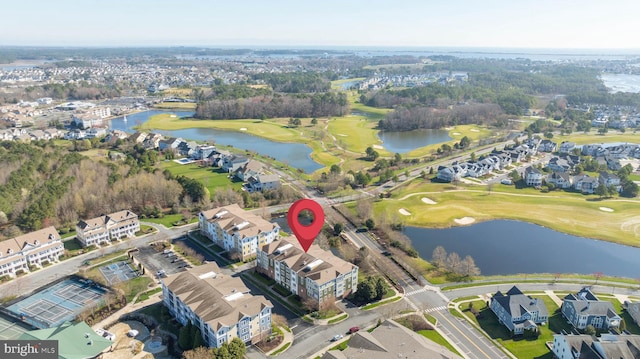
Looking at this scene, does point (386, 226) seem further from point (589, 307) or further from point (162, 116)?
point (162, 116)

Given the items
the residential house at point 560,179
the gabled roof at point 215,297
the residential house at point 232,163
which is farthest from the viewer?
the residential house at point 232,163

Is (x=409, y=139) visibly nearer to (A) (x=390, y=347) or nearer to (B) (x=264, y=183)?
(B) (x=264, y=183)

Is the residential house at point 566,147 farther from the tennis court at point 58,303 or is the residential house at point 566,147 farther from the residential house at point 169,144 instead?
the tennis court at point 58,303

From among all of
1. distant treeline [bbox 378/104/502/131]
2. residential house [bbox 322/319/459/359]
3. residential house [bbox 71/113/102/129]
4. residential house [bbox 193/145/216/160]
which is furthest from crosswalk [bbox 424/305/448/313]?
residential house [bbox 71/113/102/129]

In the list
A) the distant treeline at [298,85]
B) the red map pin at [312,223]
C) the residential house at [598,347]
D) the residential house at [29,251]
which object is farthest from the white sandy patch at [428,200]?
the distant treeline at [298,85]

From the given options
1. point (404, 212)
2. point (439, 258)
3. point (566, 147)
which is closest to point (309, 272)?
point (439, 258)
